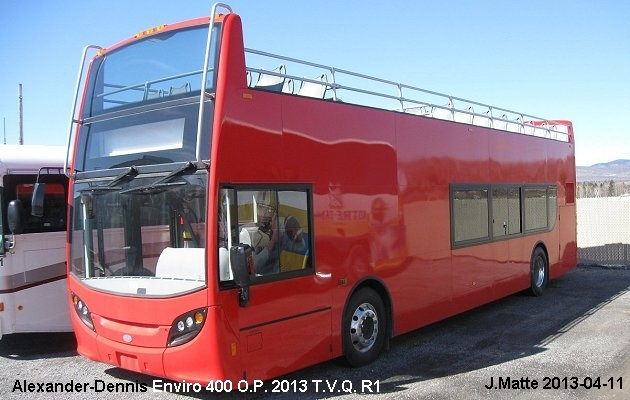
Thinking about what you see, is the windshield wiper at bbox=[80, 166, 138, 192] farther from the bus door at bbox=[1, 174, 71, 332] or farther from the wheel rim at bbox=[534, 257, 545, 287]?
the wheel rim at bbox=[534, 257, 545, 287]

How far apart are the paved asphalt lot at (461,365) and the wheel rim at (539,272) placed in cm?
141

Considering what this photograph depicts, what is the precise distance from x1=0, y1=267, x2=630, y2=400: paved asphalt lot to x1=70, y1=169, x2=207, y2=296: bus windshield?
133 cm

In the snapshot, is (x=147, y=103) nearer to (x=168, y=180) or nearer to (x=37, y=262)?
(x=168, y=180)

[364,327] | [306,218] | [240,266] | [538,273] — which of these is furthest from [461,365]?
[538,273]

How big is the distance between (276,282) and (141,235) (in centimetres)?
142

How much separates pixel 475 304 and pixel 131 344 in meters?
5.63

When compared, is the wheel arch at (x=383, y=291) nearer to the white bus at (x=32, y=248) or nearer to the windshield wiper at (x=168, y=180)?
the windshield wiper at (x=168, y=180)

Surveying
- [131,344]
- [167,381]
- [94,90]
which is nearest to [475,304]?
[167,381]

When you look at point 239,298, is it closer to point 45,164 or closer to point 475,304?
point 45,164

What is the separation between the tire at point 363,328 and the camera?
6.54m

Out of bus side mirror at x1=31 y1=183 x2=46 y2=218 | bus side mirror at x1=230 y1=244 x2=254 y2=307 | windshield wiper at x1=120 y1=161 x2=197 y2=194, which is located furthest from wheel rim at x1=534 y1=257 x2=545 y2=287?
bus side mirror at x1=31 y1=183 x2=46 y2=218

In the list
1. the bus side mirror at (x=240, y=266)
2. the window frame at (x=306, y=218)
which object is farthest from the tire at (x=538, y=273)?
the bus side mirror at (x=240, y=266)

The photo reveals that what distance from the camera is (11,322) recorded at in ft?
24.7

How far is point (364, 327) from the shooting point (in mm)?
6801
